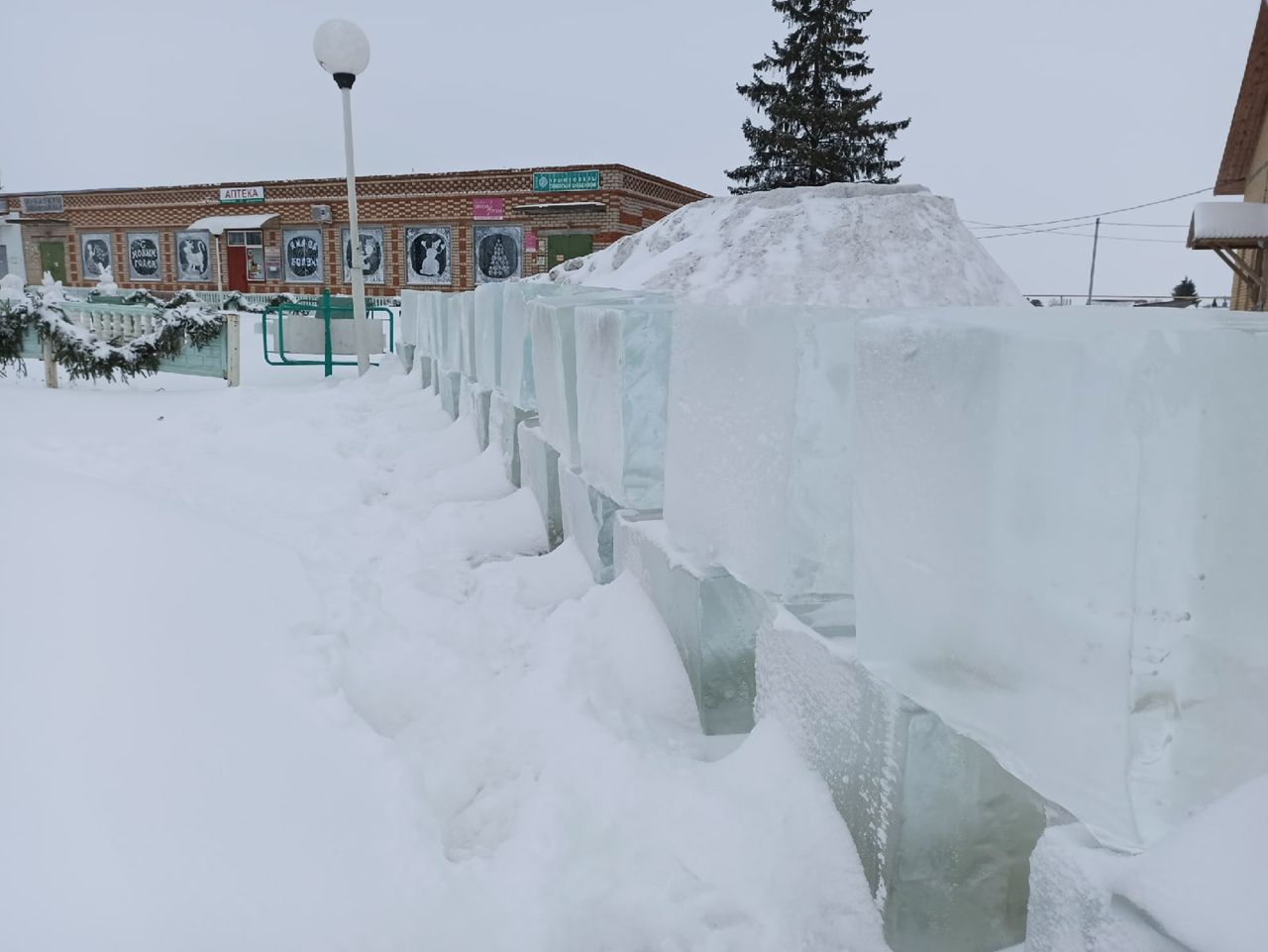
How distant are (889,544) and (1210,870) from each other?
1.57 feet

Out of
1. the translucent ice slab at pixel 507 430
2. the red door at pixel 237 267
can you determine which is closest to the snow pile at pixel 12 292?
the translucent ice slab at pixel 507 430

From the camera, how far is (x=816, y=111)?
25.2m

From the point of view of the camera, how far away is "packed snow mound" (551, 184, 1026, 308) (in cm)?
1120

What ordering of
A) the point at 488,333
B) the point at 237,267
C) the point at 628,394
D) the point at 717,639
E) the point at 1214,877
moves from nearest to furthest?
1. the point at 1214,877
2. the point at 717,639
3. the point at 628,394
4. the point at 488,333
5. the point at 237,267

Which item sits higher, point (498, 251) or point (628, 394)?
point (498, 251)

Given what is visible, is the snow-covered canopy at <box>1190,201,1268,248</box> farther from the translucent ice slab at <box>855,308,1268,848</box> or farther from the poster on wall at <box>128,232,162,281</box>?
the poster on wall at <box>128,232,162,281</box>

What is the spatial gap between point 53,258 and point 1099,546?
3968cm

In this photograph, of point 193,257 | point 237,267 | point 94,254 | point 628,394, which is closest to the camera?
point 628,394

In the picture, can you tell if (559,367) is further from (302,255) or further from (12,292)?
(302,255)

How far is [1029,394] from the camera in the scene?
0.89 m

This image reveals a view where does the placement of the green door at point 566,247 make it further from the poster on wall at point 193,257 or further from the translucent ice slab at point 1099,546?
the translucent ice slab at point 1099,546

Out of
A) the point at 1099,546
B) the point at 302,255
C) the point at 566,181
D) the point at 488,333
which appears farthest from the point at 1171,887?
the point at 302,255

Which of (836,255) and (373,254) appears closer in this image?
(836,255)

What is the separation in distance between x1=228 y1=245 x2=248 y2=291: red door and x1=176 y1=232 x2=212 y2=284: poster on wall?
0.86m
